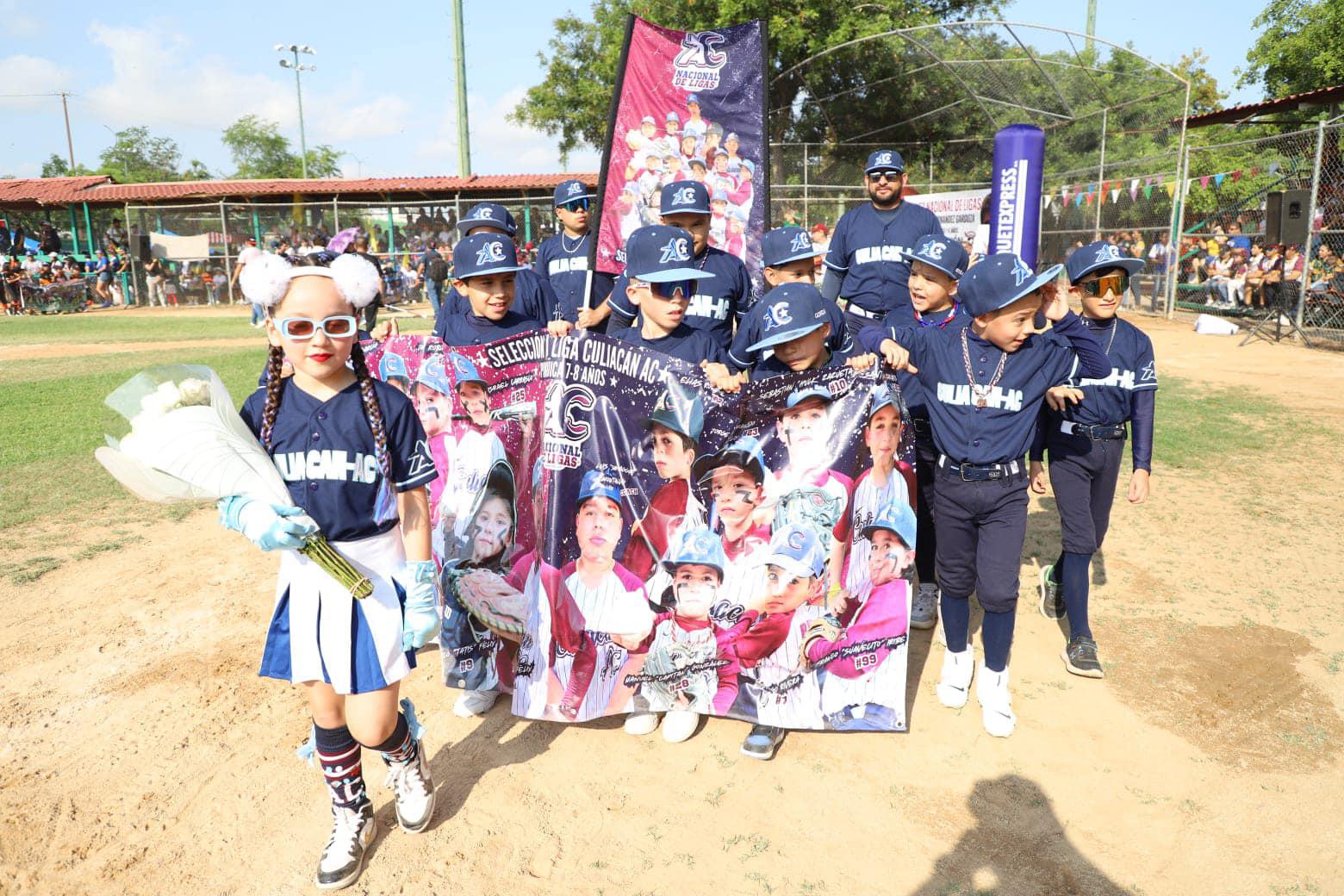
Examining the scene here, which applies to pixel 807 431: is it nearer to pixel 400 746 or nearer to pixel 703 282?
pixel 703 282

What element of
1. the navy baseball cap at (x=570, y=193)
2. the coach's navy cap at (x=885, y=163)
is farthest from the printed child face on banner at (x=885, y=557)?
the navy baseball cap at (x=570, y=193)

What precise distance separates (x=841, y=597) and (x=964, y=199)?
17.9 metres

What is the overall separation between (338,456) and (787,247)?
279cm

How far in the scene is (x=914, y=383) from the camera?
4.25 meters

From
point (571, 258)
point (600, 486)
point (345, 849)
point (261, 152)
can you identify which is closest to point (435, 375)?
point (600, 486)

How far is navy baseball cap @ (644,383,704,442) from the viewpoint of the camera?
354 centimetres

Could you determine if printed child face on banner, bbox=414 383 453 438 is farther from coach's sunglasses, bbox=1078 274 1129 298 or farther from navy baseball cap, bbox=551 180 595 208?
coach's sunglasses, bbox=1078 274 1129 298

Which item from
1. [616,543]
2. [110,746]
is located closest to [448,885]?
[616,543]

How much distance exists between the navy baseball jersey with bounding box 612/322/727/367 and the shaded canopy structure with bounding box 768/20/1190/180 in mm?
16583

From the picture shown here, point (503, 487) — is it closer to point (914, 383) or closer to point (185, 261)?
point (914, 383)

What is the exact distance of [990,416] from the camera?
361 centimetres

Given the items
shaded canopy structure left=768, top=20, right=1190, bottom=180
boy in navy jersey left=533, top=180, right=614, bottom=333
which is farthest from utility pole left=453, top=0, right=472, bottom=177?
boy in navy jersey left=533, top=180, right=614, bottom=333

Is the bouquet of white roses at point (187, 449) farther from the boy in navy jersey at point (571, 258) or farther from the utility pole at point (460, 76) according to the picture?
the utility pole at point (460, 76)

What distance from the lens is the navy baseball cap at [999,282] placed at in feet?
11.2
